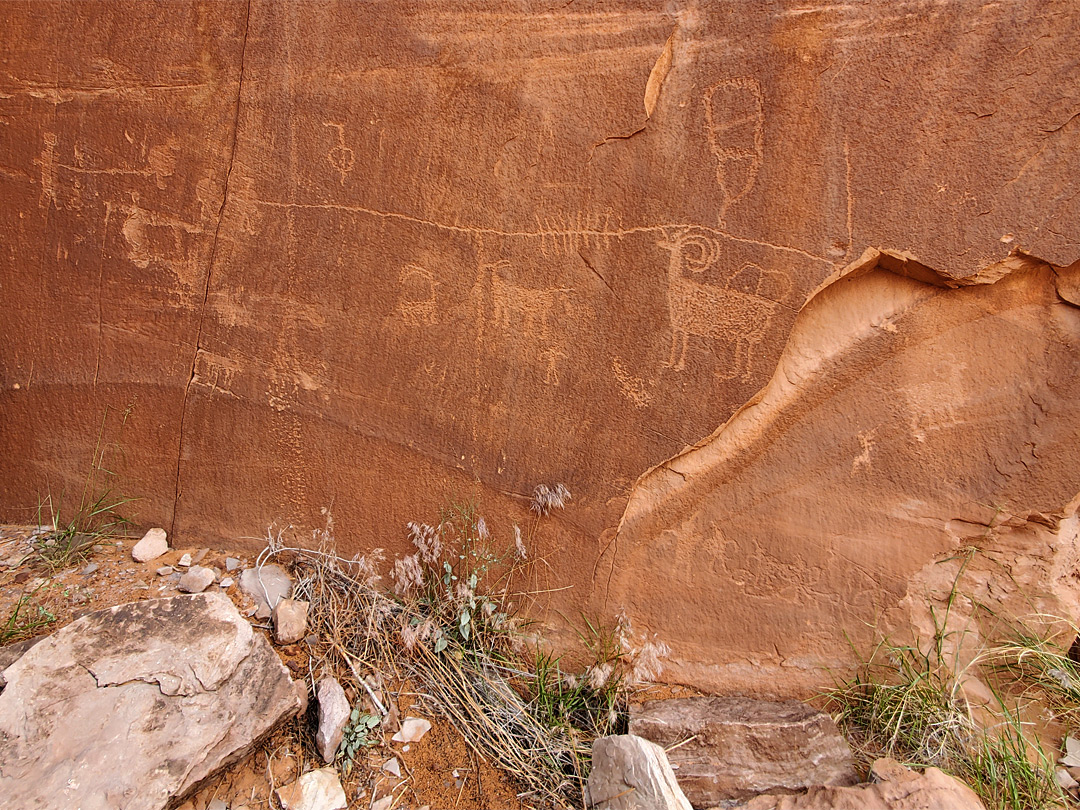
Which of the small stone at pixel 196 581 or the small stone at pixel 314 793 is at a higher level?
the small stone at pixel 196 581

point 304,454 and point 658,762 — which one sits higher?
point 304,454

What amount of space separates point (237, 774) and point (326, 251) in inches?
54.9

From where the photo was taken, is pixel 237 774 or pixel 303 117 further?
pixel 303 117

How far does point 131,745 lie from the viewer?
1615 mm

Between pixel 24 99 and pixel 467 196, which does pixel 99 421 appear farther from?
pixel 467 196

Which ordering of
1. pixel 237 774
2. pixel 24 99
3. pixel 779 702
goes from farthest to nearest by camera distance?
pixel 24 99
pixel 779 702
pixel 237 774

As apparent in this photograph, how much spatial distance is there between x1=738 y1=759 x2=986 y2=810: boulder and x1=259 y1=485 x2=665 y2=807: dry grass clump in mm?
487

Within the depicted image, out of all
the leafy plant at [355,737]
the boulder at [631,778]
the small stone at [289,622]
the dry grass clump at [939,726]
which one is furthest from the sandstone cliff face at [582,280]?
the leafy plant at [355,737]

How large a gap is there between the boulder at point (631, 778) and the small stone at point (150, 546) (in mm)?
1439

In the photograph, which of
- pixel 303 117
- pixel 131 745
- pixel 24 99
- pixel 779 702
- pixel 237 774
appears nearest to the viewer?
pixel 131 745

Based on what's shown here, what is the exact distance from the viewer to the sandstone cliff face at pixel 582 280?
1.81 m

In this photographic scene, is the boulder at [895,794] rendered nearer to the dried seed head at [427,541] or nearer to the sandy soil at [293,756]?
the sandy soil at [293,756]

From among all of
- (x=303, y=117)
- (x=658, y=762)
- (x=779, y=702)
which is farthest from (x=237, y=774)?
(x=303, y=117)

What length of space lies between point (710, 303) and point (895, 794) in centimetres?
121
